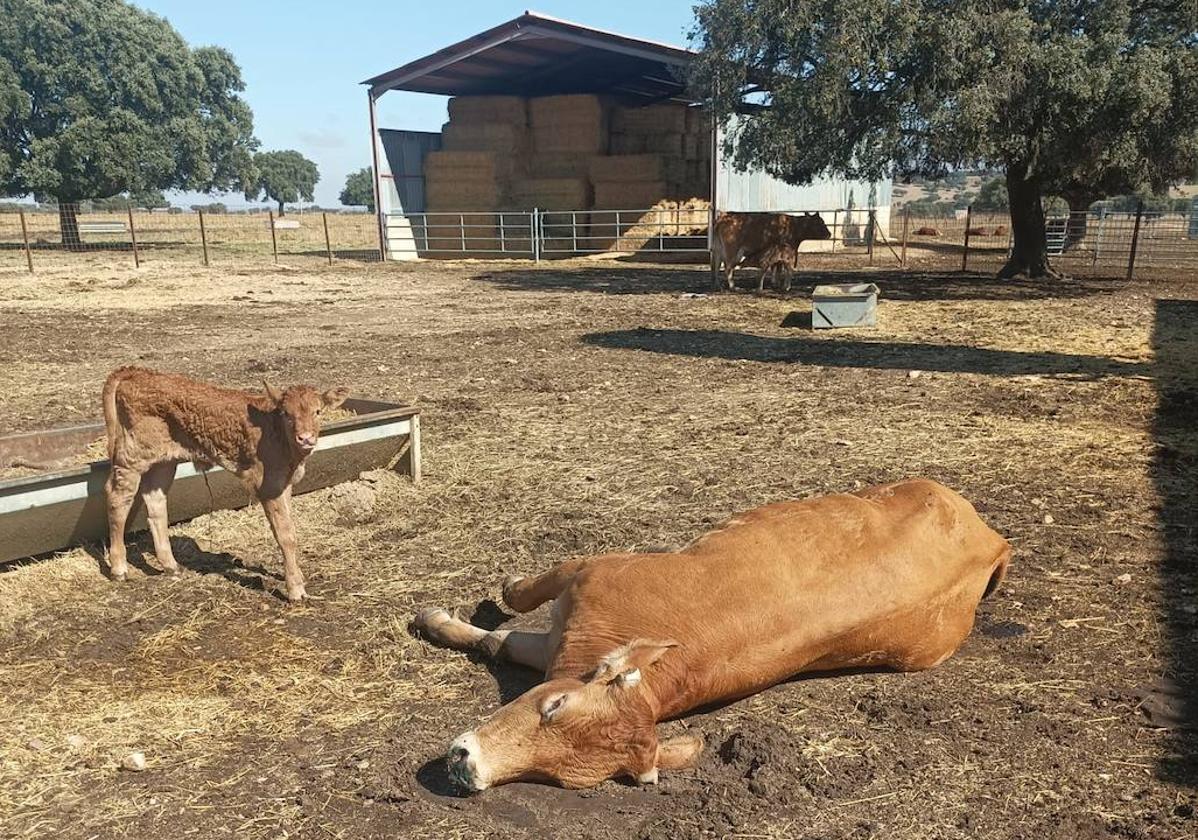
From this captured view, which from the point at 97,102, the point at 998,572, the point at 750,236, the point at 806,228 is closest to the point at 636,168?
the point at 806,228

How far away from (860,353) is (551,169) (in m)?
20.9

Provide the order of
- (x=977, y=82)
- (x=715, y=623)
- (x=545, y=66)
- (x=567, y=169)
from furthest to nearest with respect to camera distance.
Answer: (x=567, y=169) < (x=545, y=66) < (x=977, y=82) < (x=715, y=623)

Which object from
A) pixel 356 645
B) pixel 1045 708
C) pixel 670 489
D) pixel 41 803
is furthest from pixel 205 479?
pixel 1045 708

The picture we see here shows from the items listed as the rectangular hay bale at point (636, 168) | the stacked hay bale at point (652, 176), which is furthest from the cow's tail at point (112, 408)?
the rectangular hay bale at point (636, 168)

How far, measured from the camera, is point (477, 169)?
→ 2967cm

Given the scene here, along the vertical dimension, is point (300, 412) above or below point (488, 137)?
below

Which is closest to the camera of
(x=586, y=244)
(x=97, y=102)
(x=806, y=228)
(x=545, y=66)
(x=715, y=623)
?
(x=715, y=623)

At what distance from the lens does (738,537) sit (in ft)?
12.0

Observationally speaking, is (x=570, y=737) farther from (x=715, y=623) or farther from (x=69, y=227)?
(x=69, y=227)

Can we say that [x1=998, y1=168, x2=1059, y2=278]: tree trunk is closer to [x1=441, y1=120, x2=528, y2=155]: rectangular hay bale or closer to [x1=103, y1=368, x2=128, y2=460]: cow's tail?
[x1=441, y1=120, x2=528, y2=155]: rectangular hay bale

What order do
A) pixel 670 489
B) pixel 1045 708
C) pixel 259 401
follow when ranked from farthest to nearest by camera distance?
pixel 670 489 < pixel 259 401 < pixel 1045 708

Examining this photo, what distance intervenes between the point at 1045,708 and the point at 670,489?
292 cm

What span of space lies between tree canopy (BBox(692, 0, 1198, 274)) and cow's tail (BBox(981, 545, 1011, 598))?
1198cm

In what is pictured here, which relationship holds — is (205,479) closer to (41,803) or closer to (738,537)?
(41,803)
